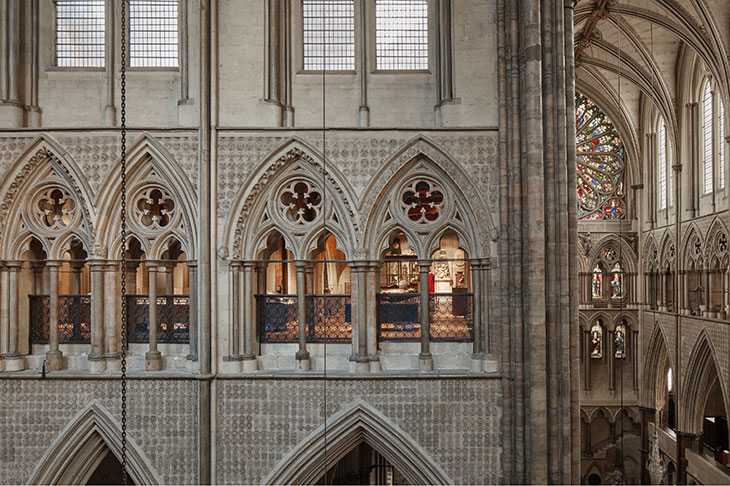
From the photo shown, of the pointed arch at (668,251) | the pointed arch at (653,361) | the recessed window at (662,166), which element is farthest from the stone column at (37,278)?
the recessed window at (662,166)

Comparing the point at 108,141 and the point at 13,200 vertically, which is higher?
the point at 108,141

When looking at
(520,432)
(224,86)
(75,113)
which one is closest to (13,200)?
(75,113)

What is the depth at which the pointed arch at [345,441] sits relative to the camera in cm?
897

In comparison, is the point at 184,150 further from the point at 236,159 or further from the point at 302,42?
the point at 302,42

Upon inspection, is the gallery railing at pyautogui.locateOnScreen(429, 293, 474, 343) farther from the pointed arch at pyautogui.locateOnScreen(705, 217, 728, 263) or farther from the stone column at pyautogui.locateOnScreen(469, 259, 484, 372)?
the pointed arch at pyautogui.locateOnScreen(705, 217, 728, 263)

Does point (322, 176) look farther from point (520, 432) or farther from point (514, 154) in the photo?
point (520, 432)

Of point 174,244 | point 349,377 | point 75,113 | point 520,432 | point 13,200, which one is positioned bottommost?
point 520,432

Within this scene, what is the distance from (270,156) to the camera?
9.20 metres

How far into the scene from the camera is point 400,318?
9.53 meters

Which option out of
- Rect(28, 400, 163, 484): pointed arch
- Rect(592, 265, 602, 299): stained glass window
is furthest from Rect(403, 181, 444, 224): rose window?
Rect(592, 265, 602, 299): stained glass window

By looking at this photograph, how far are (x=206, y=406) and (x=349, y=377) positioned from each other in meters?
2.28

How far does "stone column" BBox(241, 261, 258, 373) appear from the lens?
9.27m

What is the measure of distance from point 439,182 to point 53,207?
6.53m

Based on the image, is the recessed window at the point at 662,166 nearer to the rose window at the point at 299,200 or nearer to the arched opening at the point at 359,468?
the arched opening at the point at 359,468
